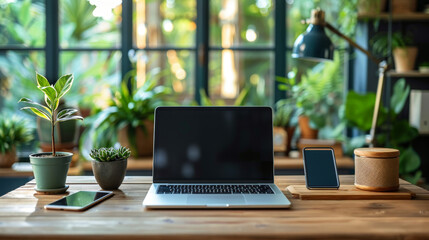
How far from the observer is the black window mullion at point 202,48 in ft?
Answer: 12.2

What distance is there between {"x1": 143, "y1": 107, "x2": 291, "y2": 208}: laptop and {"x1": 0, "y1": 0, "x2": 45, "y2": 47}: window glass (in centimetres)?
244

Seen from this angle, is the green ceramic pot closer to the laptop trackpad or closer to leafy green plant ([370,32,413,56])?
the laptop trackpad

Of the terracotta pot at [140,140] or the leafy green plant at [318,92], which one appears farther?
the leafy green plant at [318,92]

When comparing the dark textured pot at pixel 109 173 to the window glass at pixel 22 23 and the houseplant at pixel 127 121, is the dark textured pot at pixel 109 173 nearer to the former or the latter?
the houseplant at pixel 127 121

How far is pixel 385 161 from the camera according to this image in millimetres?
1615

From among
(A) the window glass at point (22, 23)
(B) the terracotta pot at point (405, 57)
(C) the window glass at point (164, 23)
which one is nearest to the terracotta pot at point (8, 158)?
(A) the window glass at point (22, 23)

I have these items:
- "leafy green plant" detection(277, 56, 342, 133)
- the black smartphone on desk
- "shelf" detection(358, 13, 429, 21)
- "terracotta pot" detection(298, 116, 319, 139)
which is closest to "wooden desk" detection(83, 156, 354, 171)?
"terracotta pot" detection(298, 116, 319, 139)

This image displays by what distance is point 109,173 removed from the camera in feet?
5.53

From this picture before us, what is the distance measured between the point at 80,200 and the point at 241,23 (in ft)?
8.64

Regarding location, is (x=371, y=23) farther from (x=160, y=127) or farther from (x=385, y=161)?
(x=160, y=127)

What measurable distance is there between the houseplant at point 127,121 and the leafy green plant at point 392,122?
4.51ft

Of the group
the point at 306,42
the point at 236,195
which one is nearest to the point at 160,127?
the point at 236,195

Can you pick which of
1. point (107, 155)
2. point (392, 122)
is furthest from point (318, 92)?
point (107, 155)

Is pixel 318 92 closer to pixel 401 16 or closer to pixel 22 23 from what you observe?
pixel 401 16
